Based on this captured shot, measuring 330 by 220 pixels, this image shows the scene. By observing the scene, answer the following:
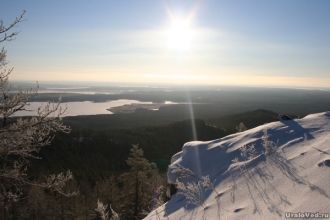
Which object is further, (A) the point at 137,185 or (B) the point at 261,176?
(A) the point at 137,185

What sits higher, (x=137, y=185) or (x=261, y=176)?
(x=261, y=176)

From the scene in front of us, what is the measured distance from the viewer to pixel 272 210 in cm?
483

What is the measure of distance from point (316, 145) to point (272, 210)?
8.68 ft

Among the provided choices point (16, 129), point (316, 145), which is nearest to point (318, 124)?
point (316, 145)

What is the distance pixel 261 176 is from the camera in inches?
253

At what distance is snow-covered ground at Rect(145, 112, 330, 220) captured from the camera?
4.93 metres

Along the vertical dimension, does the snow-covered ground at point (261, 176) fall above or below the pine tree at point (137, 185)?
above

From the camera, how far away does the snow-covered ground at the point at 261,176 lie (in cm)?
493

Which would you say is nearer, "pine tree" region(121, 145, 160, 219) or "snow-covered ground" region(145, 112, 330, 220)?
"snow-covered ground" region(145, 112, 330, 220)

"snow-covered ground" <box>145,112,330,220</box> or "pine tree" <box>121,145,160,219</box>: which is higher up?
"snow-covered ground" <box>145,112,330,220</box>

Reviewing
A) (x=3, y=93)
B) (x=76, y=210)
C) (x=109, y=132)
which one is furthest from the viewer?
(x=109, y=132)

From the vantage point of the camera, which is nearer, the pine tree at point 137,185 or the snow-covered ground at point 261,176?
the snow-covered ground at point 261,176

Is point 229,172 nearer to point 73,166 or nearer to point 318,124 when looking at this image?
point 318,124

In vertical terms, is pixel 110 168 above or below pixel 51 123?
below
